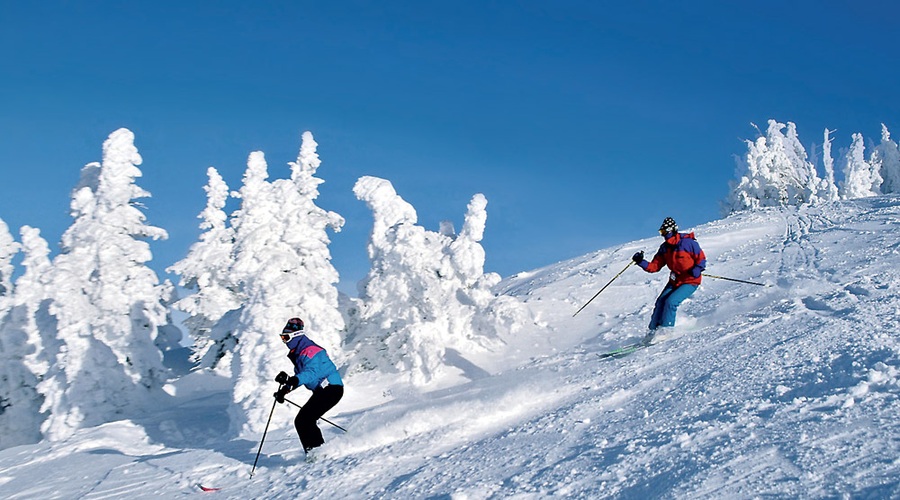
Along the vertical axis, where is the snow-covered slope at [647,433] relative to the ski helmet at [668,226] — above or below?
below

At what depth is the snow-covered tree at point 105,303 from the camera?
65.7ft

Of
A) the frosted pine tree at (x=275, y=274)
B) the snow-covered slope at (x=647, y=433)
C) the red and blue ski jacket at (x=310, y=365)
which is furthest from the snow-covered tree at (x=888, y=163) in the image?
the red and blue ski jacket at (x=310, y=365)

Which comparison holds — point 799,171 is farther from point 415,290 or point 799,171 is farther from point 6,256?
point 6,256

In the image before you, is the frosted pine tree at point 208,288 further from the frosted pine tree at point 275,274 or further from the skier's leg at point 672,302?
the skier's leg at point 672,302

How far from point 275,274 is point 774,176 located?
5631cm

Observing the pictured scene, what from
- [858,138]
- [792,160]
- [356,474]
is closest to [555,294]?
[356,474]

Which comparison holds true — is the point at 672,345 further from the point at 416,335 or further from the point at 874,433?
the point at 416,335

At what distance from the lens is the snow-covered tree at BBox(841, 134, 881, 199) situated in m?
65.1

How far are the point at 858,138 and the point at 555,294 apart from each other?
6092 centimetres

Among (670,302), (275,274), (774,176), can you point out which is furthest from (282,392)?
(774,176)

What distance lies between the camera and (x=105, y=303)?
20641 millimetres

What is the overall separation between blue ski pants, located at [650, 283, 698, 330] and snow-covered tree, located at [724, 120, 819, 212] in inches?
2139

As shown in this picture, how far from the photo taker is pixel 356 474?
719 cm

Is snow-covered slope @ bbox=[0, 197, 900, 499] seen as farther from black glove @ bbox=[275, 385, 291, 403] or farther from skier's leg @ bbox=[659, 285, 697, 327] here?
black glove @ bbox=[275, 385, 291, 403]
